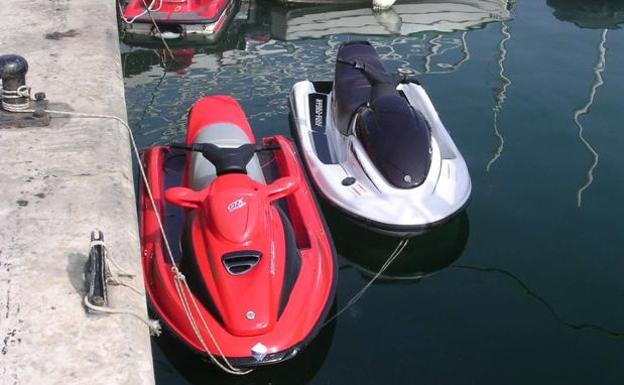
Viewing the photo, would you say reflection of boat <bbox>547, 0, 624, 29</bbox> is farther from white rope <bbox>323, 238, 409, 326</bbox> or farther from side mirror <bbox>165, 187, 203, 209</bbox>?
side mirror <bbox>165, 187, 203, 209</bbox>

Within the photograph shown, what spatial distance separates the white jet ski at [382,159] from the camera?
6.75 m

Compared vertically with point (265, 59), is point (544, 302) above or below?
below

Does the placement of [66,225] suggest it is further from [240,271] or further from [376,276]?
[376,276]

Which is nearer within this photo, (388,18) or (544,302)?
(544,302)

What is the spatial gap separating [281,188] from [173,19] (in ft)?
24.7

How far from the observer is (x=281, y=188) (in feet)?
18.8

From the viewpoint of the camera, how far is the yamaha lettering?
8688 millimetres

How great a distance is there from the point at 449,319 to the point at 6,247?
3.72 meters

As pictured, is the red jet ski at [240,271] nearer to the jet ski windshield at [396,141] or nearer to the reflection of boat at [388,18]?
the jet ski windshield at [396,141]

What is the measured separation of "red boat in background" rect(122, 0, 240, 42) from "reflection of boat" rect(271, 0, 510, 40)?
1209 millimetres

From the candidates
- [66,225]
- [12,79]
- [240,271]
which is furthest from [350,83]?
[66,225]

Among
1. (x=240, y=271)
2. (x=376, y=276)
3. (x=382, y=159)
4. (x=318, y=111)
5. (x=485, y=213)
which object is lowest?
(x=376, y=276)

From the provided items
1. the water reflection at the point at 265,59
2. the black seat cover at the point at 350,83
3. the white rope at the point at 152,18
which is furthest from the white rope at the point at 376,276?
the white rope at the point at 152,18

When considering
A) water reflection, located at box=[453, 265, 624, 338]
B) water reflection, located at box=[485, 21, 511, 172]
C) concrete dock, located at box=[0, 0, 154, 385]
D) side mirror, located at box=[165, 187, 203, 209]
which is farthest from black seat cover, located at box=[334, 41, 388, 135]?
side mirror, located at box=[165, 187, 203, 209]
